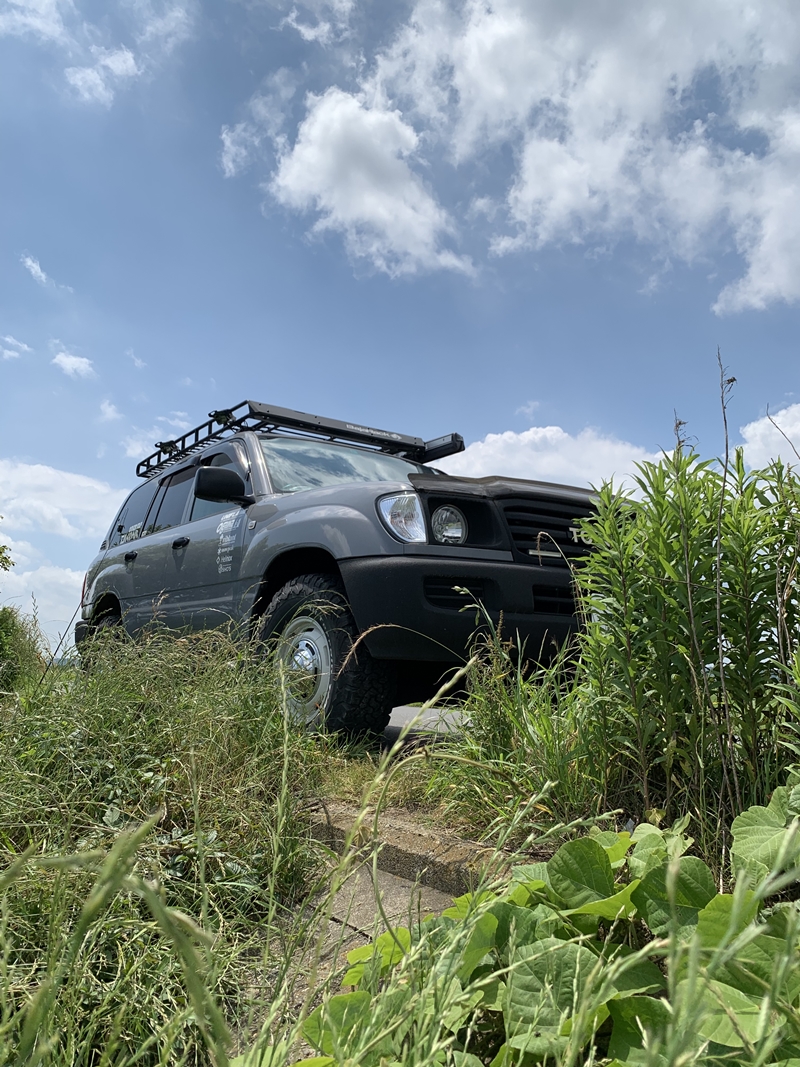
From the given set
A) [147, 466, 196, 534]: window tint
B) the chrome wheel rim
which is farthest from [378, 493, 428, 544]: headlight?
[147, 466, 196, 534]: window tint

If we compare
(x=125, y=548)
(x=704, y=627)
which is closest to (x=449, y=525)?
(x=704, y=627)

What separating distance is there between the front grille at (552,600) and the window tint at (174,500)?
3702 millimetres

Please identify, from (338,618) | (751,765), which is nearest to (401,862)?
(751,765)

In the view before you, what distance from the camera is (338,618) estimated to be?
146 inches

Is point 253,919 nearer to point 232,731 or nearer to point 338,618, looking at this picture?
point 232,731

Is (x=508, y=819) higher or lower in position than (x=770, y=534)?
lower

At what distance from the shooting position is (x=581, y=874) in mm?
1395

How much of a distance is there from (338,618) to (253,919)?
1714 mm

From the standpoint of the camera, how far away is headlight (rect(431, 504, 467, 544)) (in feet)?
12.1

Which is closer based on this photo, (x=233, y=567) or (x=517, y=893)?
(x=517, y=893)

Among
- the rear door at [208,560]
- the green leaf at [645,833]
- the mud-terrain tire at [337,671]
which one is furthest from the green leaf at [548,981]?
the rear door at [208,560]

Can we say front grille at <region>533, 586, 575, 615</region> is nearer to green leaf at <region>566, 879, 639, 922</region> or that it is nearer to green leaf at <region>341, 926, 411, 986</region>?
green leaf at <region>566, 879, 639, 922</region>

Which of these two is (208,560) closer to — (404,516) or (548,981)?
(404,516)

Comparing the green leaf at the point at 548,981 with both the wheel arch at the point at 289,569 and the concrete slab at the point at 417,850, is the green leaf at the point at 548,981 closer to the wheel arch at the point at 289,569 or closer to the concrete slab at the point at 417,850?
the concrete slab at the point at 417,850
